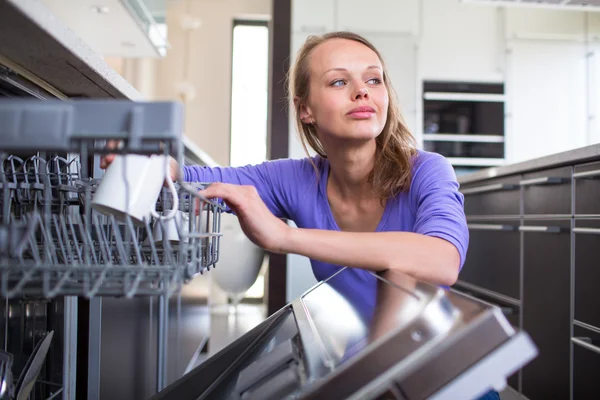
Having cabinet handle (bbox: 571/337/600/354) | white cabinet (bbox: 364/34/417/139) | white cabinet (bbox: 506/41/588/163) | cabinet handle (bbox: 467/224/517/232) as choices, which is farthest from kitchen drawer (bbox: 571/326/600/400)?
white cabinet (bbox: 506/41/588/163)

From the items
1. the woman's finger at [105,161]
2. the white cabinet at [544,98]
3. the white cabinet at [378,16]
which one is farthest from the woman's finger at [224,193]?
the white cabinet at [544,98]

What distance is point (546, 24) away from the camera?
4367 mm

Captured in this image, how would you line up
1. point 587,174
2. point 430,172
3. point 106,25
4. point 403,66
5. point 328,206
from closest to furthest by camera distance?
point 430,172 < point 328,206 < point 587,174 < point 106,25 < point 403,66

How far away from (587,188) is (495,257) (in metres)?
0.83

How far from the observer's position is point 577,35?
14.3ft

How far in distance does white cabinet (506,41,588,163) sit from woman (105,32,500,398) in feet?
10.5

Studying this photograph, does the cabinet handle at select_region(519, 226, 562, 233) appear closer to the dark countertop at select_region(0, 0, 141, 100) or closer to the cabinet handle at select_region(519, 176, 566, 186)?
the cabinet handle at select_region(519, 176, 566, 186)

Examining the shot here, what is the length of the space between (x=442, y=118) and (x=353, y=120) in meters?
3.20

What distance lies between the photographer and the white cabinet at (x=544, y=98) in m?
4.29

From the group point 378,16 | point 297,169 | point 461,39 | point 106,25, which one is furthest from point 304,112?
point 461,39

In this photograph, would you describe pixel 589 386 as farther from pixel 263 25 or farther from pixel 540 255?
pixel 263 25

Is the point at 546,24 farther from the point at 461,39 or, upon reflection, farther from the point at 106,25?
the point at 106,25

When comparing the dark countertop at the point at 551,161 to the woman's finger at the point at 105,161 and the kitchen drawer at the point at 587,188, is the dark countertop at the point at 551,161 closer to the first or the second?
the kitchen drawer at the point at 587,188

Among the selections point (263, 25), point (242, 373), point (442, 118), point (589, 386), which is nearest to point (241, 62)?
point (263, 25)
